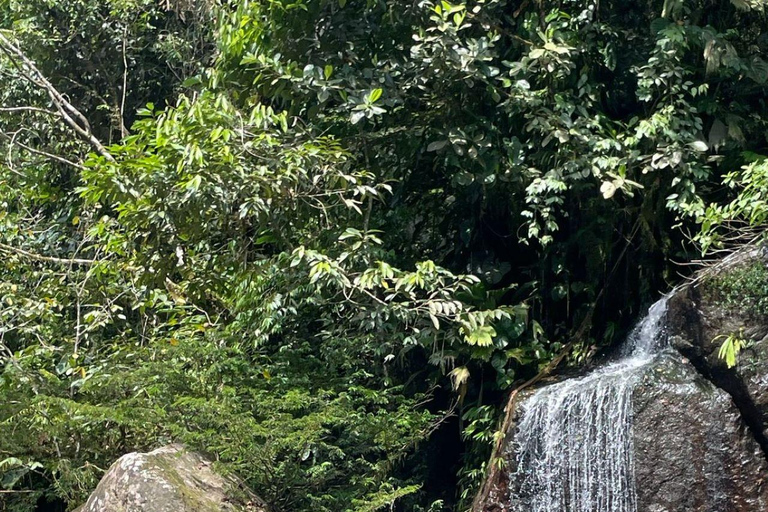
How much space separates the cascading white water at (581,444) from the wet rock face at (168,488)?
2.01 m

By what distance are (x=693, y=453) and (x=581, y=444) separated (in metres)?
0.79

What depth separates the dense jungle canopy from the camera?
662 cm

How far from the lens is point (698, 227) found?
290 inches

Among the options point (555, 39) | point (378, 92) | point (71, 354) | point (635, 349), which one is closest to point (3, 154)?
point (71, 354)

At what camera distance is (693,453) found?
605cm

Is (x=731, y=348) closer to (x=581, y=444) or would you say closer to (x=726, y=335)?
(x=726, y=335)

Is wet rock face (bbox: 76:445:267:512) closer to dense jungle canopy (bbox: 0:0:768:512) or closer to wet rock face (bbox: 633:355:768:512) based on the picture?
dense jungle canopy (bbox: 0:0:768:512)

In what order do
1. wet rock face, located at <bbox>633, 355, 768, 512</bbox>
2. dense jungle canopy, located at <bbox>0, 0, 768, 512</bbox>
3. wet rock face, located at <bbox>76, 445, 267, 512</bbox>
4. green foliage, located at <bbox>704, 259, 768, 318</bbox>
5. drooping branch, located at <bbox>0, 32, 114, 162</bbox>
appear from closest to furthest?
wet rock face, located at <bbox>76, 445, 267, 512</bbox>, wet rock face, located at <bbox>633, 355, 768, 512</bbox>, green foliage, located at <bbox>704, 259, 768, 318</bbox>, dense jungle canopy, located at <bbox>0, 0, 768, 512</bbox>, drooping branch, located at <bbox>0, 32, 114, 162</bbox>

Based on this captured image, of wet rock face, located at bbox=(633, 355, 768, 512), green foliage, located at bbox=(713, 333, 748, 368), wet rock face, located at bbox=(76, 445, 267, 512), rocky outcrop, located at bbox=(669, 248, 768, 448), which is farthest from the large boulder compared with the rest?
wet rock face, located at bbox=(76, 445, 267, 512)

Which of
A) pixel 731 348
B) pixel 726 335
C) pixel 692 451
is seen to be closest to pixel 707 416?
pixel 692 451

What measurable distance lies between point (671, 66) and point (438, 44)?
1.87 metres

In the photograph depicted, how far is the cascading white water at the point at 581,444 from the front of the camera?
6250 millimetres

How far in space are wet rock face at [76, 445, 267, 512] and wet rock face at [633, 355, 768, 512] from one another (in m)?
2.75

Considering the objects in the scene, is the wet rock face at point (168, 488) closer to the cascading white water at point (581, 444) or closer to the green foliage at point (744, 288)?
the cascading white water at point (581, 444)
